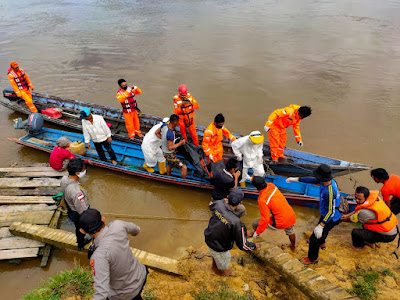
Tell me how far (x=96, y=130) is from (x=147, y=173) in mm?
1699

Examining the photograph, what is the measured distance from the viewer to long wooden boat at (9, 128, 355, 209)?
241 inches

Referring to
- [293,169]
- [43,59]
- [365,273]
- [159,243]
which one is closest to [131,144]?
[159,243]

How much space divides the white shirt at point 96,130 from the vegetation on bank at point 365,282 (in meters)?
5.87

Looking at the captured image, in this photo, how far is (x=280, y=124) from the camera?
636 cm

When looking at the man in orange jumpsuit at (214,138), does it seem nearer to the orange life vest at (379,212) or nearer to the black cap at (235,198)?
the black cap at (235,198)

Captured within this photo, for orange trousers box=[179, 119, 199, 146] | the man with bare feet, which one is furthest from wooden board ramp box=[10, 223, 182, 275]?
orange trousers box=[179, 119, 199, 146]

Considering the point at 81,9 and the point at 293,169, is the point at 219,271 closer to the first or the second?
the point at 293,169

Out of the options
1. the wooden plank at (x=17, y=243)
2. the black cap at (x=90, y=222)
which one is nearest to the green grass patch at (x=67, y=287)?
the wooden plank at (x=17, y=243)

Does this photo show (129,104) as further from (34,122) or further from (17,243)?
(17,243)

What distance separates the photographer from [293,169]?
22.2 feet

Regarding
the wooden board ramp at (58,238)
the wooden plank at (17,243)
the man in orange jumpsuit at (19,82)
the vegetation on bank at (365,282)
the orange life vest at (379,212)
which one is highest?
the man in orange jumpsuit at (19,82)

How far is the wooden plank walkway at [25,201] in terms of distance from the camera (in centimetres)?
499

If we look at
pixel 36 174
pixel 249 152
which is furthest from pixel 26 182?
pixel 249 152

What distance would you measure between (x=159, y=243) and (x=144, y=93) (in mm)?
8368
